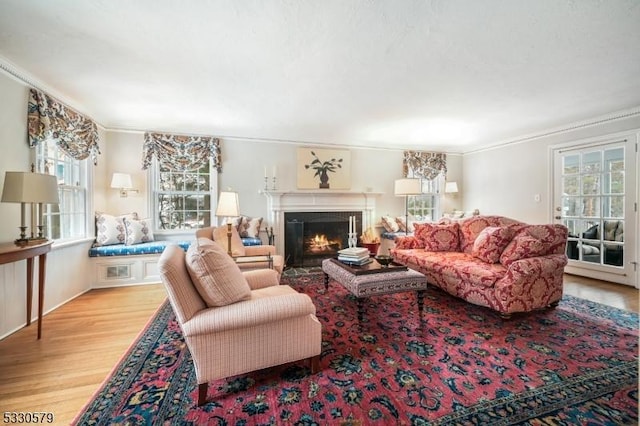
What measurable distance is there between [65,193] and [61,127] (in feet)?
2.75

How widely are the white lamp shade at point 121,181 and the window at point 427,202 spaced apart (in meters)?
5.09

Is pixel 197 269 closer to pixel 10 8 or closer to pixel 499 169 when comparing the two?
pixel 10 8

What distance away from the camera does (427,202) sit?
5805mm

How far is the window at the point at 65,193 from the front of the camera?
2880 millimetres

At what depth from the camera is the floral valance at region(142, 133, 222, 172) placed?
4.09 m

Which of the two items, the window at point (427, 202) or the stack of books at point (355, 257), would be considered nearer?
the stack of books at point (355, 257)

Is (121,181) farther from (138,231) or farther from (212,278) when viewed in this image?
(212,278)

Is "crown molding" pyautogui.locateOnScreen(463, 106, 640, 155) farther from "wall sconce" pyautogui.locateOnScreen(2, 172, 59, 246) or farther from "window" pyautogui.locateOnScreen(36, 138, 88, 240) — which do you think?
"window" pyautogui.locateOnScreen(36, 138, 88, 240)

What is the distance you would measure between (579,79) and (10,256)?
5.05 meters

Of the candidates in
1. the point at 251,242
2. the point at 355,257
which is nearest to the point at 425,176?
the point at 355,257

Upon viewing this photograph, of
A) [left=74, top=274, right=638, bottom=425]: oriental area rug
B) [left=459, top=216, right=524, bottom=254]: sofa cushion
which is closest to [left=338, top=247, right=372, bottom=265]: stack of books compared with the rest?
[left=74, top=274, right=638, bottom=425]: oriental area rug

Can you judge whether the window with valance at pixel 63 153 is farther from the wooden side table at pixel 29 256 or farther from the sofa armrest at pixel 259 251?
the sofa armrest at pixel 259 251

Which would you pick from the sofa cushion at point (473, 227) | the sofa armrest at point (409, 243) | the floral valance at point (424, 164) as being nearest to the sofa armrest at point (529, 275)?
the sofa cushion at point (473, 227)

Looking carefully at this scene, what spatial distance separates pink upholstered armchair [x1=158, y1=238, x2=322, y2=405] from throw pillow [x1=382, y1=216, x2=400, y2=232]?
147 inches
